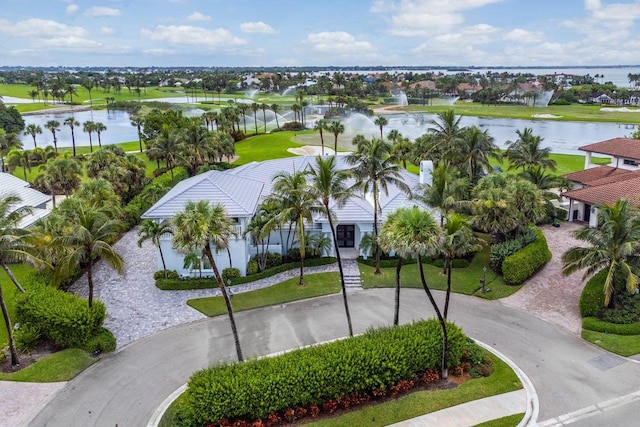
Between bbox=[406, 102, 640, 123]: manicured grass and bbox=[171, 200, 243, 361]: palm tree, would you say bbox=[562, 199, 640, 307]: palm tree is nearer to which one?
bbox=[171, 200, 243, 361]: palm tree

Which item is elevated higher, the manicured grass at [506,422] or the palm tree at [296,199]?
the palm tree at [296,199]

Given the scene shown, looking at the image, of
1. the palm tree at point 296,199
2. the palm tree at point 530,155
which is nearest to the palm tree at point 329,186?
the palm tree at point 296,199

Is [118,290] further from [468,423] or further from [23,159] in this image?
[23,159]

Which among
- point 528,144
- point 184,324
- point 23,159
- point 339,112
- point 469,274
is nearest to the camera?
point 184,324

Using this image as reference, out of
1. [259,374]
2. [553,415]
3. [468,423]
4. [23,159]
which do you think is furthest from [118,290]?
[23,159]

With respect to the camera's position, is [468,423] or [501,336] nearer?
[468,423]

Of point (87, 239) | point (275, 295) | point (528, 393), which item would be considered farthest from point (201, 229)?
point (528, 393)

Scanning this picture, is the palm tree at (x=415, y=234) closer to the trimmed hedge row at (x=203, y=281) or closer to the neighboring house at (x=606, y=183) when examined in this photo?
the trimmed hedge row at (x=203, y=281)
